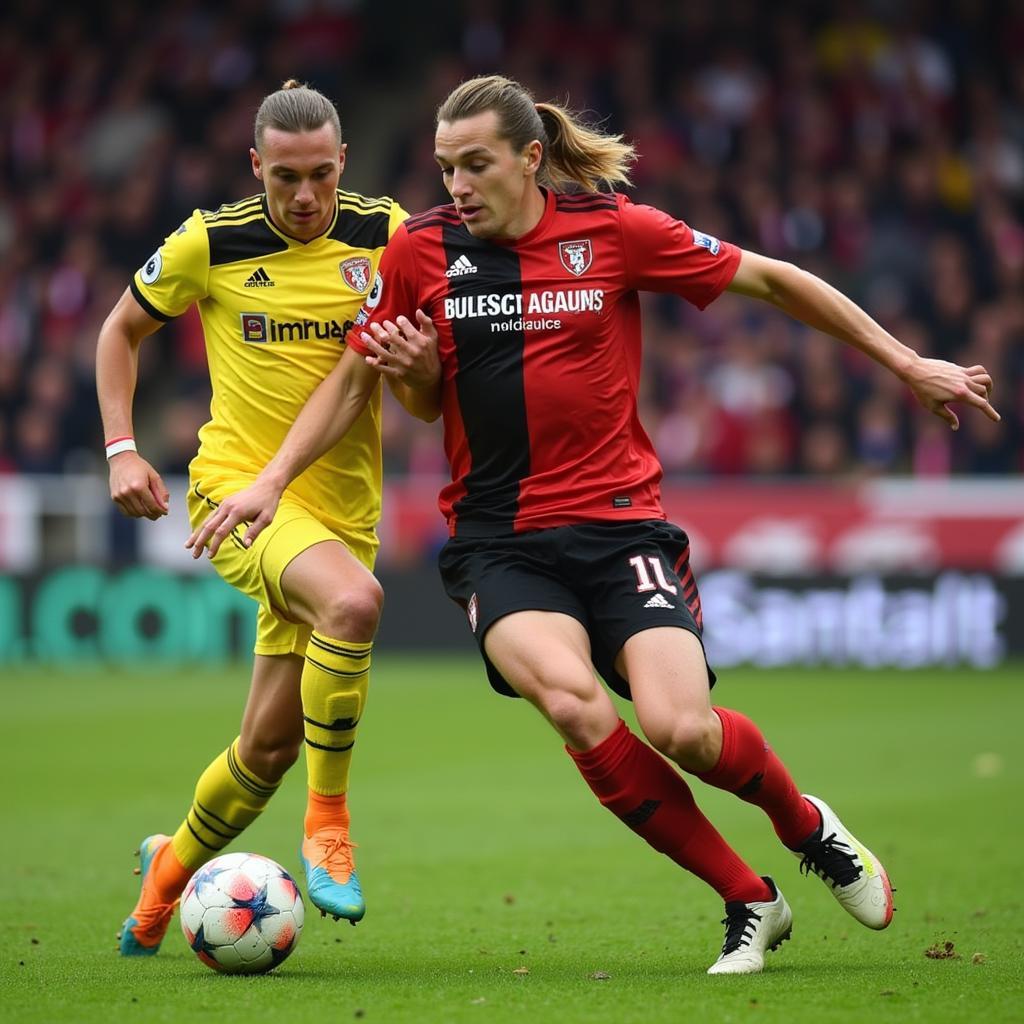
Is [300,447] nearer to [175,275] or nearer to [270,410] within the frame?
[270,410]

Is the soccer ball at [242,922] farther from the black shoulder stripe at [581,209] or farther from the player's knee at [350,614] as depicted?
the black shoulder stripe at [581,209]

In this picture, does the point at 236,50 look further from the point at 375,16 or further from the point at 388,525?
the point at 388,525

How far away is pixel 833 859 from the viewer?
530 centimetres

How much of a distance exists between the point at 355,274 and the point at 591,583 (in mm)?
1314

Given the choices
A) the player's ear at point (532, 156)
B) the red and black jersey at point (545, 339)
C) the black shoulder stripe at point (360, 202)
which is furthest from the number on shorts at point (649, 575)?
the black shoulder stripe at point (360, 202)

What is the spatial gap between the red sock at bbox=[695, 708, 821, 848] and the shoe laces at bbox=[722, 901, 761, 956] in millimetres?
272

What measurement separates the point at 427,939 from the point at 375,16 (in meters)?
19.1

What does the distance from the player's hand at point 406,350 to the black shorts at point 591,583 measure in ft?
1.71

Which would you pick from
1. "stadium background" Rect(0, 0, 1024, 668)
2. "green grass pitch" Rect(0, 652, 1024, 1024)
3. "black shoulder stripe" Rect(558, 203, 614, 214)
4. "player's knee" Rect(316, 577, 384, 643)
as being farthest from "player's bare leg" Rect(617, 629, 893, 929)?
"stadium background" Rect(0, 0, 1024, 668)

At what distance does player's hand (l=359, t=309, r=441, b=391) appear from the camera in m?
5.28

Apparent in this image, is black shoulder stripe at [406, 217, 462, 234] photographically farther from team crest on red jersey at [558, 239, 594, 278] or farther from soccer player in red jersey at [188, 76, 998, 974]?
team crest on red jersey at [558, 239, 594, 278]

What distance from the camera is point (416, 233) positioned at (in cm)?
545

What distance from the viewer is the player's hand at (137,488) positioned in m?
5.49

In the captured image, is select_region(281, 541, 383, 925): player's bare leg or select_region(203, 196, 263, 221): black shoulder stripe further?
select_region(203, 196, 263, 221): black shoulder stripe
